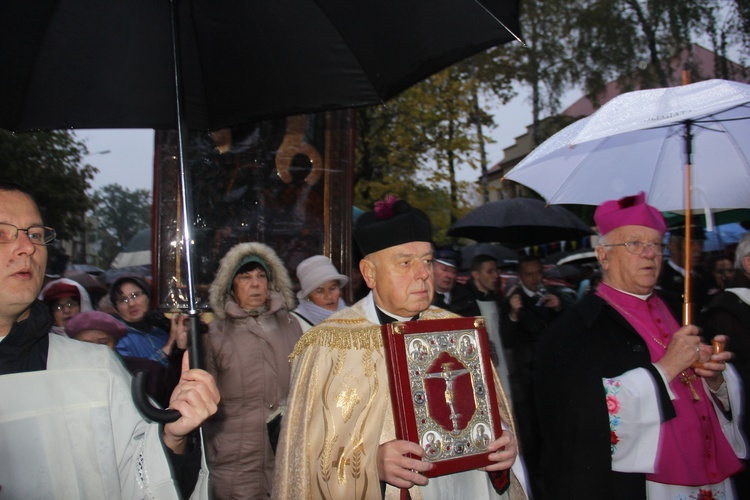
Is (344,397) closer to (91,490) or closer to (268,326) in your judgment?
(91,490)

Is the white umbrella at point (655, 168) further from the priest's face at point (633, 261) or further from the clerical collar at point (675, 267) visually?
the clerical collar at point (675, 267)

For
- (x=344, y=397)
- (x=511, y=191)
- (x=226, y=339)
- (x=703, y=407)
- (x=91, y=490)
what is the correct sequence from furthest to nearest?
(x=511, y=191) → (x=226, y=339) → (x=703, y=407) → (x=344, y=397) → (x=91, y=490)

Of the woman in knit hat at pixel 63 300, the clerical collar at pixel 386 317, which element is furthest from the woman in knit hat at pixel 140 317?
the clerical collar at pixel 386 317

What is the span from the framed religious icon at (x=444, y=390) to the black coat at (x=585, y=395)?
0.97 meters

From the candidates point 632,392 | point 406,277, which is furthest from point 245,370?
point 632,392

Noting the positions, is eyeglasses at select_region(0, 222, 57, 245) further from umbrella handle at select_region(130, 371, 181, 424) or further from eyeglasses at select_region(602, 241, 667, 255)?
eyeglasses at select_region(602, 241, 667, 255)

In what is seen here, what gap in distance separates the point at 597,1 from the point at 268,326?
74.3 feet

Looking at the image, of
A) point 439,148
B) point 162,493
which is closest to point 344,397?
point 162,493

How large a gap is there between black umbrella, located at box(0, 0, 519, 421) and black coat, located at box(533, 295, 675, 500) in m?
1.66

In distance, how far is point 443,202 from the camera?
17.0m

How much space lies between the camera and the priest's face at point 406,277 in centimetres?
288

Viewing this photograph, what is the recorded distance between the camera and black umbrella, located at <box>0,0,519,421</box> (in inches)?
93.8

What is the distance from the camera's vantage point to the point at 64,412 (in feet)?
6.80

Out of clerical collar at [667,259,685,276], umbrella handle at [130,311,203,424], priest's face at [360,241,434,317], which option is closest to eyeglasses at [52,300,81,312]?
priest's face at [360,241,434,317]
